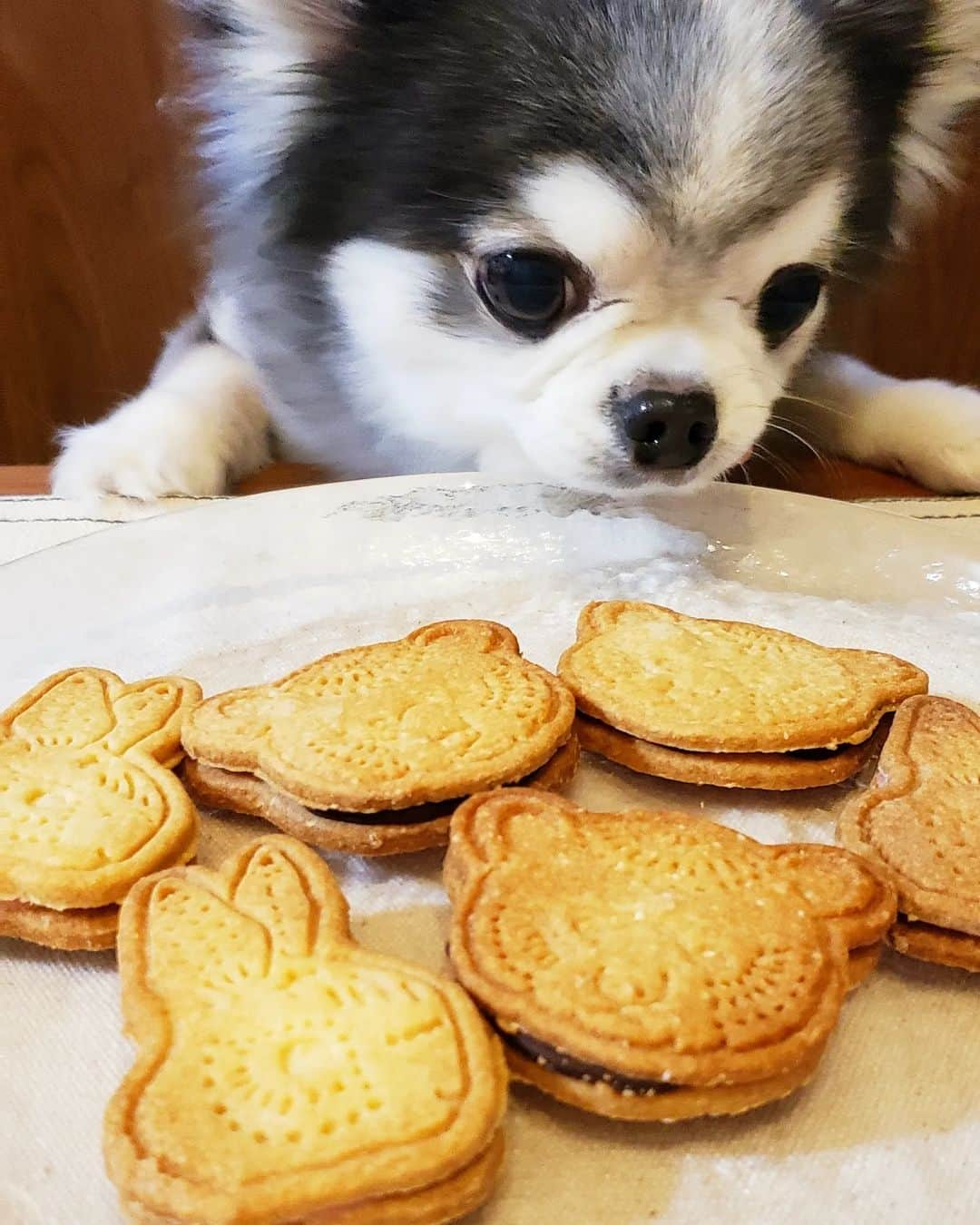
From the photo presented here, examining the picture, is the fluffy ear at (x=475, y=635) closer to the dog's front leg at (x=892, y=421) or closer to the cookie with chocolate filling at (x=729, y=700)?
the cookie with chocolate filling at (x=729, y=700)

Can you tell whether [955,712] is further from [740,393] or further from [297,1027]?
[297,1027]

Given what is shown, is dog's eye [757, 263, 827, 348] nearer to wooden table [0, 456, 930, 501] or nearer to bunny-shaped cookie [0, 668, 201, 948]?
wooden table [0, 456, 930, 501]

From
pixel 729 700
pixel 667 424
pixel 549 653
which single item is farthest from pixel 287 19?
pixel 729 700

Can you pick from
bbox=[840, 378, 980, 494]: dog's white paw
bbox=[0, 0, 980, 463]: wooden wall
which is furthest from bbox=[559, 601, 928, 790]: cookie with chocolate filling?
bbox=[0, 0, 980, 463]: wooden wall

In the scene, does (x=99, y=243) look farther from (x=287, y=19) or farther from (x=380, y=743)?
(x=380, y=743)

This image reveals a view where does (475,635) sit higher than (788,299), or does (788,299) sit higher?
(788,299)

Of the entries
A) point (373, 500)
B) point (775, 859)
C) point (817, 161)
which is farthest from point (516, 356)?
point (775, 859)
